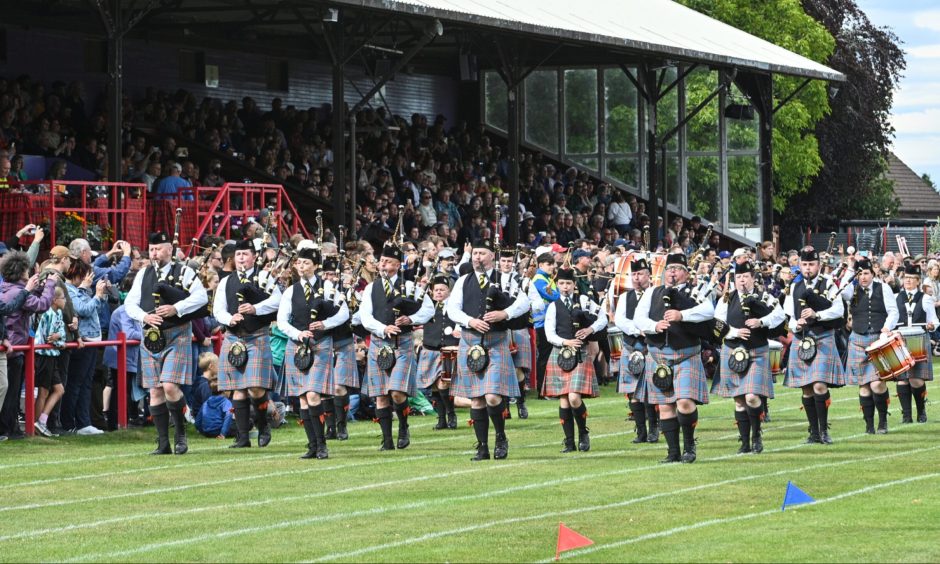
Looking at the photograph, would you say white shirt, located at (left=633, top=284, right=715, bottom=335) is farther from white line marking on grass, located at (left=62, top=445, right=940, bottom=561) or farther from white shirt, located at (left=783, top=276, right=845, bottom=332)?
white shirt, located at (left=783, top=276, right=845, bottom=332)

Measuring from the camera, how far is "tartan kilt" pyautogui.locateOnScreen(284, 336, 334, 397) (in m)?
13.8

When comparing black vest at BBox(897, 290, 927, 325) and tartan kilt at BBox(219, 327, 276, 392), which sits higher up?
black vest at BBox(897, 290, 927, 325)

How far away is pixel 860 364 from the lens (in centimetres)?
1595

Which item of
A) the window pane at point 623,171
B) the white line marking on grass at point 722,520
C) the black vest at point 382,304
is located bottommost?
the white line marking on grass at point 722,520

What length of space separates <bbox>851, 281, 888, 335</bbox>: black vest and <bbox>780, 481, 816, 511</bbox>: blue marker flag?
17.8 ft

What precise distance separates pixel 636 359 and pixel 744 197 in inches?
917

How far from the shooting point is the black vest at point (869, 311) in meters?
16.0

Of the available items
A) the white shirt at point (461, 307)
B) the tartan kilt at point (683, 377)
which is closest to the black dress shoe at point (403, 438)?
the white shirt at point (461, 307)

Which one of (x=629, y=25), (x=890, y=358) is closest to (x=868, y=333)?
(x=890, y=358)

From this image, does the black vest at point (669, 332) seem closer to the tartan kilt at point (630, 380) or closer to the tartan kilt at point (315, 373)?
the tartan kilt at point (630, 380)

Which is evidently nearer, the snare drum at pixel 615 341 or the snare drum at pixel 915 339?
the snare drum at pixel 915 339

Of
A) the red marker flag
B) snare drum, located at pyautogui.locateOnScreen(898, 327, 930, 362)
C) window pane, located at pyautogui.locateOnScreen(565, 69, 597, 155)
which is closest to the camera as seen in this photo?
the red marker flag

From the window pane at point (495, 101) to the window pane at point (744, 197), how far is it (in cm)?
508

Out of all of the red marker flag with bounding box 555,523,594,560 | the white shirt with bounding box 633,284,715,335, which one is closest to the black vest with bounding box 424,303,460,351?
the white shirt with bounding box 633,284,715,335
